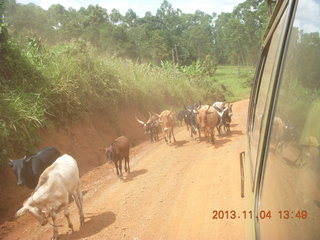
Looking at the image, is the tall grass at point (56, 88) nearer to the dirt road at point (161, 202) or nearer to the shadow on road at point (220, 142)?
the dirt road at point (161, 202)

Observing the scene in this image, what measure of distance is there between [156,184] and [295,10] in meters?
5.75

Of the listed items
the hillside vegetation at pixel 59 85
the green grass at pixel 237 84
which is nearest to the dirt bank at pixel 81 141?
the hillside vegetation at pixel 59 85

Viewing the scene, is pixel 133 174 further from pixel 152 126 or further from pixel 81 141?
pixel 152 126

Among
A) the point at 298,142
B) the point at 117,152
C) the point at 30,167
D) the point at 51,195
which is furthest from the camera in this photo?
the point at 117,152

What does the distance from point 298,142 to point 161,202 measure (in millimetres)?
4752

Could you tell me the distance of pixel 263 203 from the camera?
5.68ft

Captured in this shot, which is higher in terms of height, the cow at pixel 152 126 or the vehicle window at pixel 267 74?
the vehicle window at pixel 267 74

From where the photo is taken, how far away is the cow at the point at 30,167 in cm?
583

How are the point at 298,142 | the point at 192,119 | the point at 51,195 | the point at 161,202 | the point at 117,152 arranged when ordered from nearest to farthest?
the point at 298,142 → the point at 51,195 → the point at 161,202 → the point at 117,152 → the point at 192,119

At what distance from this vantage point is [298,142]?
4.27ft

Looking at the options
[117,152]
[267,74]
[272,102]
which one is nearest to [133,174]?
[117,152]

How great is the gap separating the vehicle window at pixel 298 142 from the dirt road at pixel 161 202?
9.05 ft

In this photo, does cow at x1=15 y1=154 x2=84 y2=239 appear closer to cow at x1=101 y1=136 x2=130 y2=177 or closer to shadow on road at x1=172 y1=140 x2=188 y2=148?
cow at x1=101 y1=136 x2=130 y2=177

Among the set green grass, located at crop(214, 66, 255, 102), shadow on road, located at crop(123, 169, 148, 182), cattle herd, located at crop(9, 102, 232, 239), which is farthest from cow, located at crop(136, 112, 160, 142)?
green grass, located at crop(214, 66, 255, 102)
